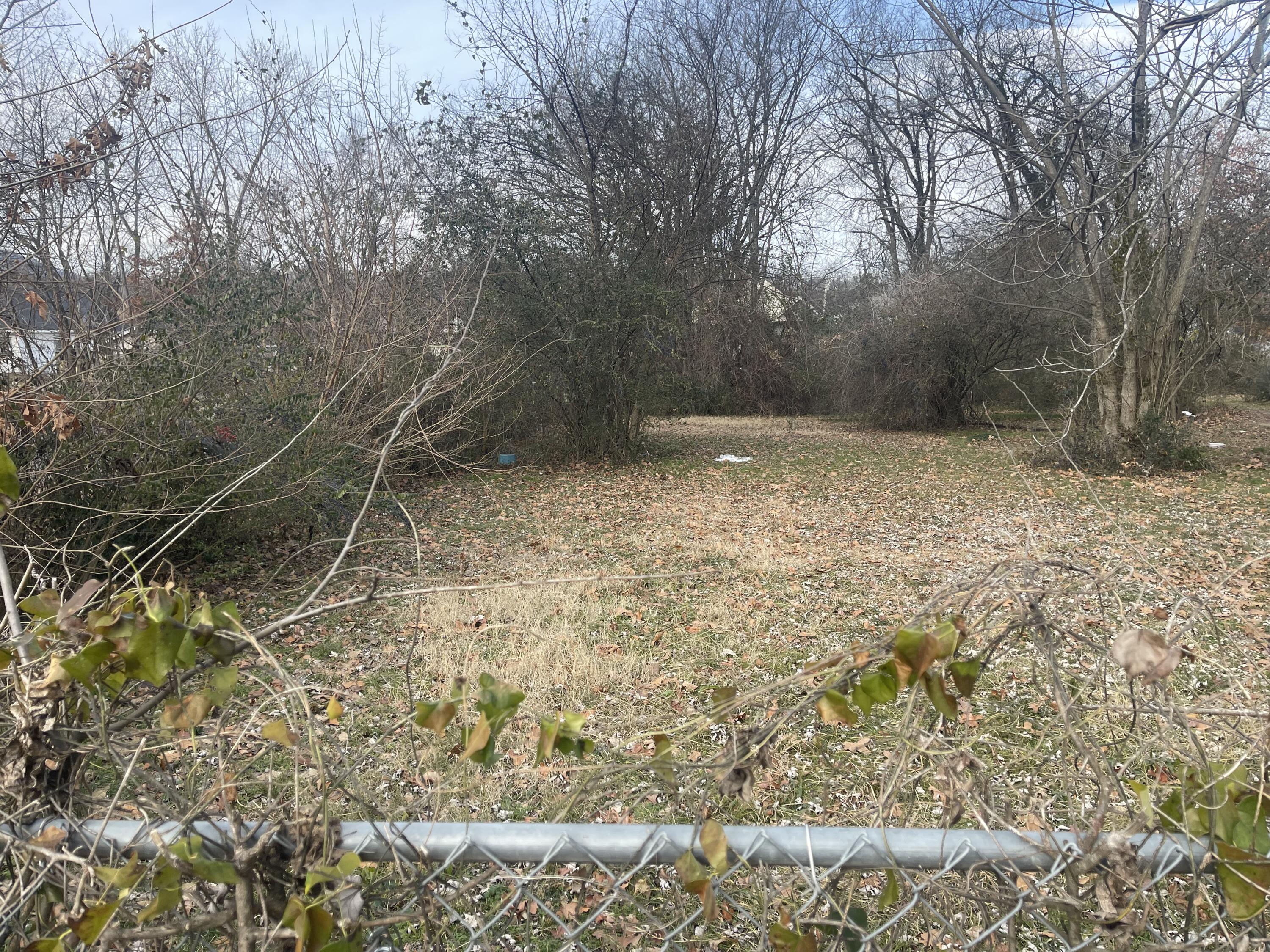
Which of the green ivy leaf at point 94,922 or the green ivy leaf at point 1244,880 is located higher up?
the green ivy leaf at point 94,922

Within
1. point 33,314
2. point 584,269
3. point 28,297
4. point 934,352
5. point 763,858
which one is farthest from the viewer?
point 934,352

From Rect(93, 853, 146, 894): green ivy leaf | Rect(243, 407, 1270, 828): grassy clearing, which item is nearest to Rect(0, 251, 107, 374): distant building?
Rect(243, 407, 1270, 828): grassy clearing

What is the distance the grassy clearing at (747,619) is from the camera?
2.54m

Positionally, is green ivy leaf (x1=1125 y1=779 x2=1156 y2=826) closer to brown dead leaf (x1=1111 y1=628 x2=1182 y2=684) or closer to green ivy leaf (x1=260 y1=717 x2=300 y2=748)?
brown dead leaf (x1=1111 y1=628 x2=1182 y2=684)

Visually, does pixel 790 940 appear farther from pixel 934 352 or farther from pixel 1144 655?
pixel 934 352

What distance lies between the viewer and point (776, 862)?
1.00 metres

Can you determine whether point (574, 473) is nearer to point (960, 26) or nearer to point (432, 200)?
point (432, 200)

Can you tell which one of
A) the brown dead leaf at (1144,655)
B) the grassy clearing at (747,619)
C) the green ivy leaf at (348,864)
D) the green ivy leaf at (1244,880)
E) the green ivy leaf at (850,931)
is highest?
the brown dead leaf at (1144,655)

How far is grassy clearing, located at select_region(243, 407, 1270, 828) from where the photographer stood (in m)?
2.54

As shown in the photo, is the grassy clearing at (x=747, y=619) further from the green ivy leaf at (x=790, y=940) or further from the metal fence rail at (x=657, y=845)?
the green ivy leaf at (x=790, y=940)

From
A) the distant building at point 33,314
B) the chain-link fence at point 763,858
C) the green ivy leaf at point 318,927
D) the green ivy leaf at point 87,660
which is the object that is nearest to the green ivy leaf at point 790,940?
the chain-link fence at point 763,858

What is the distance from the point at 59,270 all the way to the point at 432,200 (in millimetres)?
5318

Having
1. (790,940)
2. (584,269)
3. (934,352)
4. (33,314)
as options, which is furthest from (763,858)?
(934,352)

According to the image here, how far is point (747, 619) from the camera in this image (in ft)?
16.4
